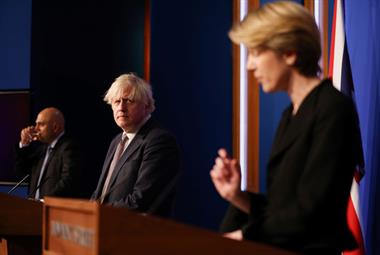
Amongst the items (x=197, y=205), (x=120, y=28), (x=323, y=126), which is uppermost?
(x=120, y=28)

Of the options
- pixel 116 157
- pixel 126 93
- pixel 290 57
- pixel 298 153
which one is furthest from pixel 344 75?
pixel 298 153

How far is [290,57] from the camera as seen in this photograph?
1.94 meters

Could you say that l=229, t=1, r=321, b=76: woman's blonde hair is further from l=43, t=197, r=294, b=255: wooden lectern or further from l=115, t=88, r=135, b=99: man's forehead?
l=115, t=88, r=135, b=99: man's forehead

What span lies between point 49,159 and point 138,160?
1.99 metres

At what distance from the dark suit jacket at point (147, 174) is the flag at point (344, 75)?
92 cm

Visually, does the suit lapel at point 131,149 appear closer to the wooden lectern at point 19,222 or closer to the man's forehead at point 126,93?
the man's forehead at point 126,93

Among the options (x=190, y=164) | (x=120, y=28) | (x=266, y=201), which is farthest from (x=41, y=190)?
(x=266, y=201)

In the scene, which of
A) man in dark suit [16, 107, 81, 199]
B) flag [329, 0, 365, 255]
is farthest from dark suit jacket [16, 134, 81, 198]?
flag [329, 0, 365, 255]

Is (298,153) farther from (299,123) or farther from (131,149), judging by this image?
(131,149)

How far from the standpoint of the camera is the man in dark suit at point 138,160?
3.51 meters

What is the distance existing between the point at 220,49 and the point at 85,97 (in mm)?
1671

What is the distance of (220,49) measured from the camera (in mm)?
5625

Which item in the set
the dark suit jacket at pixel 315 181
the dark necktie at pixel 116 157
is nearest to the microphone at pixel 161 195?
the dark necktie at pixel 116 157

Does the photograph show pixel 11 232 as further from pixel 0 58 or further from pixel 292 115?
pixel 0 58
